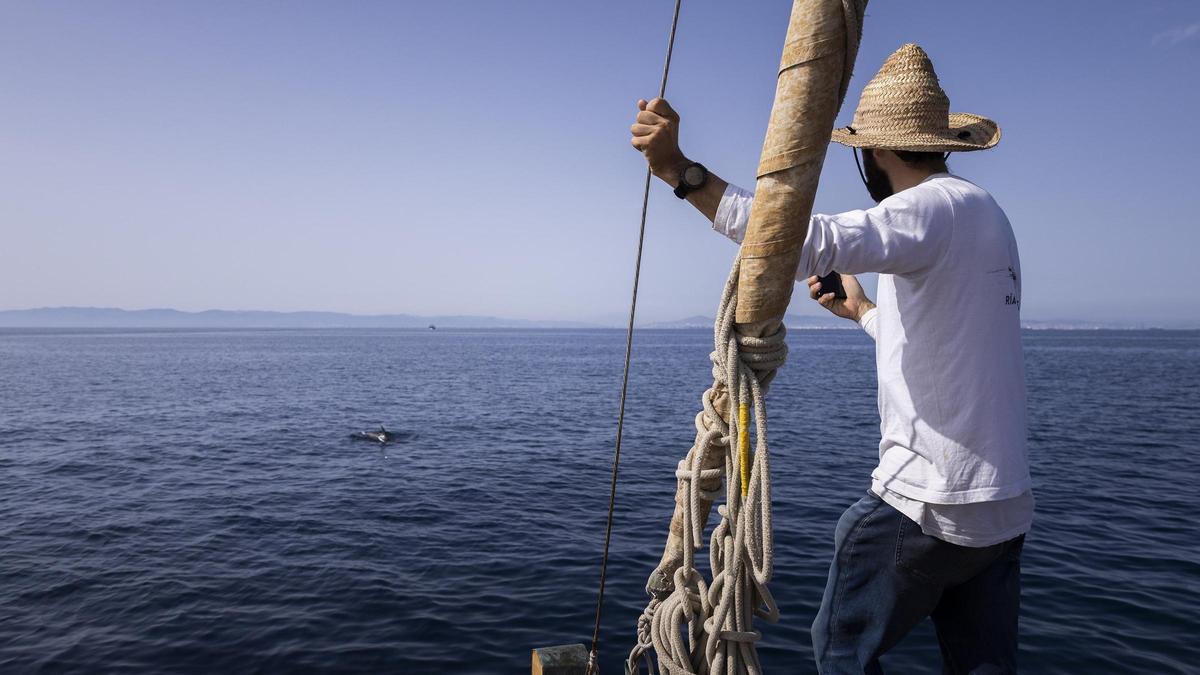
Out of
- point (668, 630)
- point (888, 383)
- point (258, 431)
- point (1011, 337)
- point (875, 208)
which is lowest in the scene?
point (258, 431)

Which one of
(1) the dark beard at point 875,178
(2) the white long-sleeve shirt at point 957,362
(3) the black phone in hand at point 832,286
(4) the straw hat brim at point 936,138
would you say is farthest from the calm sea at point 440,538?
(4) the straw hat brim at point 936,138

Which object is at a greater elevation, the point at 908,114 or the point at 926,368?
the point at 908,114

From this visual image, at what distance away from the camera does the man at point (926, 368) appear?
2.23 metres

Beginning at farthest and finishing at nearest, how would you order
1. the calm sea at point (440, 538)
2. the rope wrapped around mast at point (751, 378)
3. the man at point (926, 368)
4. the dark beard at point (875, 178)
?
1. the calm sea at point (440, 538)
2. the dark beard at point (875, 178)
3. the man at point (926, 368)
4. the rope wrapped around mast at point (751, 378)

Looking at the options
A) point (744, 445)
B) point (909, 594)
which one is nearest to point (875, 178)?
point (744, 445)

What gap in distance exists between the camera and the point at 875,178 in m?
2.72

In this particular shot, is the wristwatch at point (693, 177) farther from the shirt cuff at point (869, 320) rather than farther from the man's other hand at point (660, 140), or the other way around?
the shirt cuff at point (869, 320)

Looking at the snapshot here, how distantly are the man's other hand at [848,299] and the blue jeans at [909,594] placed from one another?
1.04 meters

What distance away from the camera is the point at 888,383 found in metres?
2.53

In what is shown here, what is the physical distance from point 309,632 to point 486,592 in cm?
273

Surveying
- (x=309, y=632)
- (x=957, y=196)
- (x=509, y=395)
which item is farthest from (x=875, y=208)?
(x=509, y=395)

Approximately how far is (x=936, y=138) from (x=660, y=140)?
997 millimetres

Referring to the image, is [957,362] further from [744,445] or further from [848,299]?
[848,299]

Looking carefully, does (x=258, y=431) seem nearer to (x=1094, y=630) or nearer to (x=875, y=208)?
(x=1094, y=630)
